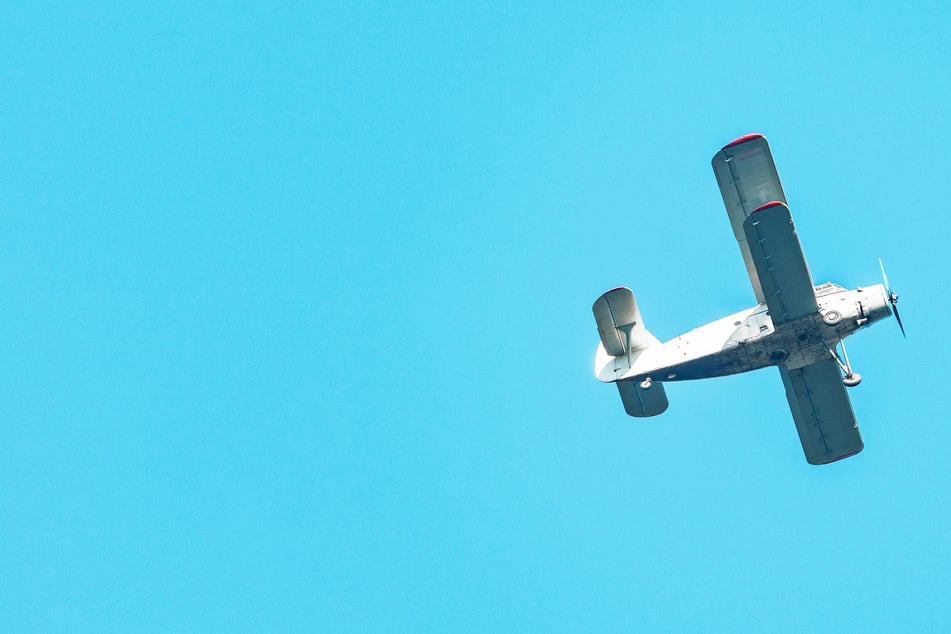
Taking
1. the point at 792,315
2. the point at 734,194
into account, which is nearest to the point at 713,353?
the point at 792,315

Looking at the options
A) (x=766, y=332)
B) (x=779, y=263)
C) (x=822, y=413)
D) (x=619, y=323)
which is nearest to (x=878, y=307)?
(x=766, y=332)

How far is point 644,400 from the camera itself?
36.5 metres

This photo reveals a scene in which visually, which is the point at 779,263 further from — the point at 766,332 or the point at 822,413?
the point at 822,413

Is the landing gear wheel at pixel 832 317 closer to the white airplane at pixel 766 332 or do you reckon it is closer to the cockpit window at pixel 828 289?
the white airplane at pixel 766 332

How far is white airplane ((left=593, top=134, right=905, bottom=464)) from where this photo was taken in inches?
1260

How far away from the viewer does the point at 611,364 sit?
119ft

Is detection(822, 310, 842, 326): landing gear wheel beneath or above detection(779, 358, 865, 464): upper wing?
above

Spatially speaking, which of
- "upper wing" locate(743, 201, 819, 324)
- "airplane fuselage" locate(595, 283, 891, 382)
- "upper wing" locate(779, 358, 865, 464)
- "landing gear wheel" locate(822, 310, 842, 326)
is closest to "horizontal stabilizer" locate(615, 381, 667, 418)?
"airplane fuselage" locate(595, 283, 891, 382)

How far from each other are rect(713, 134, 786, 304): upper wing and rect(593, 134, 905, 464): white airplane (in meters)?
0.03

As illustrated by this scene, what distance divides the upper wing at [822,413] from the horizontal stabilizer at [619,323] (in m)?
4.83

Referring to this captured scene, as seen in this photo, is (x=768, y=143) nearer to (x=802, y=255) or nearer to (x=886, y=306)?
(x=802, y=255)

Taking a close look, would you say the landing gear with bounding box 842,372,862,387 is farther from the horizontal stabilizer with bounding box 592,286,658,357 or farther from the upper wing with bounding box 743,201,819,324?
the horizontal stabilizer with bounding box 592,286,658,357

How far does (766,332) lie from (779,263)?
2618 mm

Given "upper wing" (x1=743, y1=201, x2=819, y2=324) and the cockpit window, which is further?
the cockpit window
